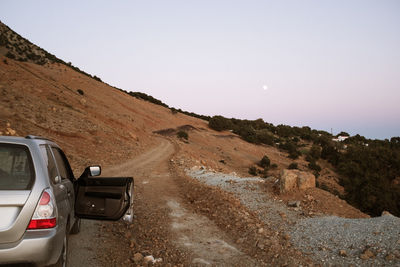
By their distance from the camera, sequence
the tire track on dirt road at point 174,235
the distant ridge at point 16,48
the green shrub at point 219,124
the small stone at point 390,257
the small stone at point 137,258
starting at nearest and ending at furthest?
1. the small stone at point 390,257
2. the small stone at point 137,258
3. the tire track on dirt road at point 174,235
4. the distant ridge at point 16,48
5. the green shrub at point 219,124

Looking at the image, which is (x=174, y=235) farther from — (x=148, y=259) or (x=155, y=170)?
(x=155, y=170)

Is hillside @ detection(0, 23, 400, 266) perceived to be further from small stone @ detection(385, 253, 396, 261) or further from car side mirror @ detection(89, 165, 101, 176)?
car side mirror @ detection(89, 165, 101, 176)

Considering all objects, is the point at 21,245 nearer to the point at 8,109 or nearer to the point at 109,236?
the point at 109,236

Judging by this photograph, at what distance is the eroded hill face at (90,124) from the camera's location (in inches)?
795

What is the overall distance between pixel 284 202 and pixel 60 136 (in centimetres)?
1687

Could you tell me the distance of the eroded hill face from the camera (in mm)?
20188

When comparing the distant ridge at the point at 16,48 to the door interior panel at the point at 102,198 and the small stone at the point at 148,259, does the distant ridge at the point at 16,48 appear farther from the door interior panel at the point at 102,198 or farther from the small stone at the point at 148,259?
the small stone at the point at 148,259

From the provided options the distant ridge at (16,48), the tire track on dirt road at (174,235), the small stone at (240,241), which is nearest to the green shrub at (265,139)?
the distant ridge at (16,48)

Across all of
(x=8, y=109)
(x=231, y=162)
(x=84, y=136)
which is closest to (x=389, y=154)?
(x=231, y=162)

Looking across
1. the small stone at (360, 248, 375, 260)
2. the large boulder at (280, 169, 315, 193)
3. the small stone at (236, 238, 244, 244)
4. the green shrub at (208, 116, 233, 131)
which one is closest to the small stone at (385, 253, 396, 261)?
the small stone at (360, 248, 375, 260)

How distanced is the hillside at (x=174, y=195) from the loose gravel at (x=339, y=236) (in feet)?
0.15

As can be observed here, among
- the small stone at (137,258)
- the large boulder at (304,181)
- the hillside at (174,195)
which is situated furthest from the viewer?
the large boulder at (304,181)

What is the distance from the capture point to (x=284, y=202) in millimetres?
9328

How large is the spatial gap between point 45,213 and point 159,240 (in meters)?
3.80
